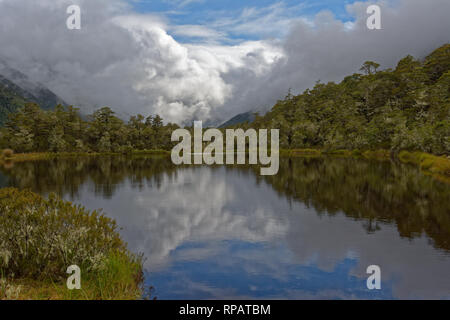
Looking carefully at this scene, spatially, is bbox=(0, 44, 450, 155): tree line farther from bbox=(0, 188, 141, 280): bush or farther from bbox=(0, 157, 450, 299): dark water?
bbox=(0, 188, 141, 280): bush

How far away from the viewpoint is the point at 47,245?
11.7 meters

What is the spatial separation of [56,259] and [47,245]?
0.60m

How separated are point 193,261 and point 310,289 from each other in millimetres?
5980

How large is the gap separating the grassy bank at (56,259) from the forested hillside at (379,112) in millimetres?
66552

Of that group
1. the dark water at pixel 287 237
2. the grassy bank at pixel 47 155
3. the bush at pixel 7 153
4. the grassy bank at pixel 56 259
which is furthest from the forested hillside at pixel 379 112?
the bush at pixel 7 153

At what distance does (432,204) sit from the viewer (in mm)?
28172

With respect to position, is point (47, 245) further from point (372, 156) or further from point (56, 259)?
point (372, 156)

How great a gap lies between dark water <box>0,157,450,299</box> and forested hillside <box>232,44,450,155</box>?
143 feet

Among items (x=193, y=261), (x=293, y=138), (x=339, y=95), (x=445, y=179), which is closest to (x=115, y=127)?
(x=293, y=138)

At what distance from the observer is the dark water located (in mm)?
13391

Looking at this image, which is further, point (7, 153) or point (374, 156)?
point (7, 153)

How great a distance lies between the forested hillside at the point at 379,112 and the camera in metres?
83.8

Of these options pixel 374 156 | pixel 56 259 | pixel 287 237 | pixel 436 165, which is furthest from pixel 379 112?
pixel 56 259
